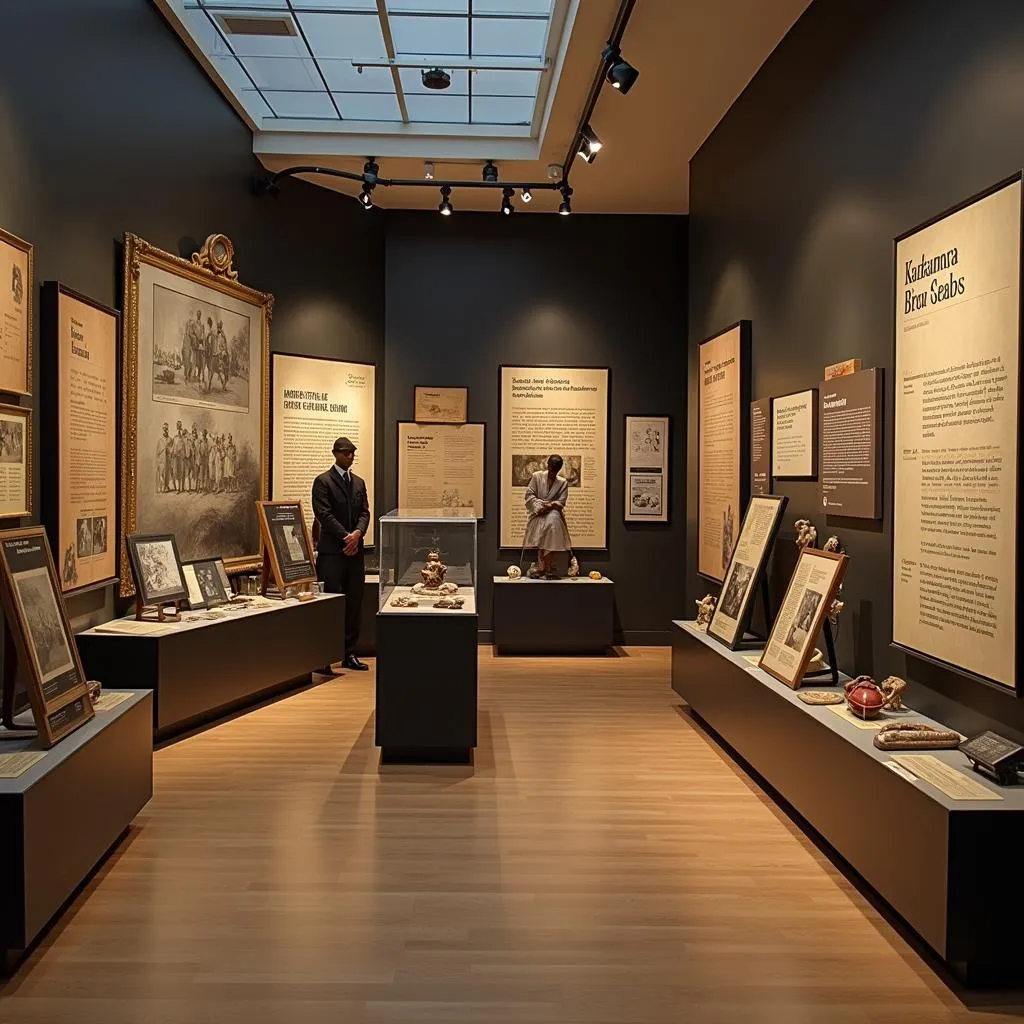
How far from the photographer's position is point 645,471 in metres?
9.50

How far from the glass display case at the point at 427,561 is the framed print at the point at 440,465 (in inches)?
148

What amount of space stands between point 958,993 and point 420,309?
7.87m

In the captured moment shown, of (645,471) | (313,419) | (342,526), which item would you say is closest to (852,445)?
(342,526)

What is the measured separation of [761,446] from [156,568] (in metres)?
4.09

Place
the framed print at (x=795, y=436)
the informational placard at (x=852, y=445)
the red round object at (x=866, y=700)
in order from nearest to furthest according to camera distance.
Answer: the red round object at (x=866, y=700) < the informational placard at (x=852, y=445) < the framed print at (x=795, y=436)

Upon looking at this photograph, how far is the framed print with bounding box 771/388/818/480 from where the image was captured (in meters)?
5.31

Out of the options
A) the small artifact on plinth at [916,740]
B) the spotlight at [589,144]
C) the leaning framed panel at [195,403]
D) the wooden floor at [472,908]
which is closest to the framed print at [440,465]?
the leaning framed panel at [195,403]

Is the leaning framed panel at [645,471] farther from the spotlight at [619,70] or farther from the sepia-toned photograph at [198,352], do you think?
the spotlight at [619,70]

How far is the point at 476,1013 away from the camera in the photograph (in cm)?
271

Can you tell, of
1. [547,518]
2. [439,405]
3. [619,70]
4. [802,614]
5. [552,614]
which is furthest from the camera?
[439,405]

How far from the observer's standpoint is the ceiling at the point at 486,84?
592cm

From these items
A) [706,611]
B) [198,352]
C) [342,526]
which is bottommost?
[706,611]

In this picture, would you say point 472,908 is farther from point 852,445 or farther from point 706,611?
point 706,611

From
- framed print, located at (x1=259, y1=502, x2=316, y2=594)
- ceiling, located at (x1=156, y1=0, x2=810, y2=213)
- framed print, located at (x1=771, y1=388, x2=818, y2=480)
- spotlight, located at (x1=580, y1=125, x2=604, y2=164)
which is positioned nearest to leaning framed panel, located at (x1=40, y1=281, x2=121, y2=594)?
framed print, located at (x1=259, y1=502, x2=316, y2=594)
